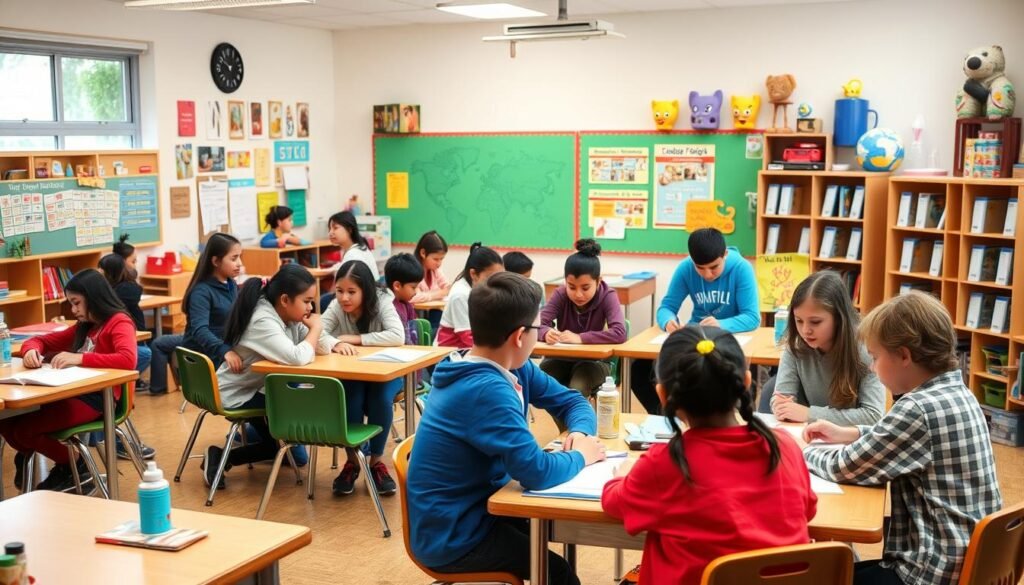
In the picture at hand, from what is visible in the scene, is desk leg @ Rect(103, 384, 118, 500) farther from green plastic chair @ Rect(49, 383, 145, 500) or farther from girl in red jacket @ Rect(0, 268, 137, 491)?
girl in red jacket @ Rect(0, 268, 137, 491)

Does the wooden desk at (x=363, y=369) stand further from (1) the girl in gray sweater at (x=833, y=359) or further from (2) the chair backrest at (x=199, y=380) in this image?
(1) the girl in gray sweater at (x=833, y=359)

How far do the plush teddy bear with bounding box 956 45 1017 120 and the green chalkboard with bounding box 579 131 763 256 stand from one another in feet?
4.90

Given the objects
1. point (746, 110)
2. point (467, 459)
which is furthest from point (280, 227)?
point (467, 459)

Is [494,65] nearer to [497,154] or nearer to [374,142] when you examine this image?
Answer: [497,154]

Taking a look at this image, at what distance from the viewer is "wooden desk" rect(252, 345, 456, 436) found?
4.50 metres

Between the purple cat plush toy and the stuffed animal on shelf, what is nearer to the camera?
the stuffed animal on shelf

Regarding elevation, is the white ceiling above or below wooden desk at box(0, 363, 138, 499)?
above

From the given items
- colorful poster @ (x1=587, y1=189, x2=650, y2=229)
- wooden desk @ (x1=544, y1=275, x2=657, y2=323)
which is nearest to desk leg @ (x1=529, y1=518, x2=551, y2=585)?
wooden desk @ (x1=544, y1=275, x2=657, y2=323)

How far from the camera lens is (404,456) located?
9.52 feet

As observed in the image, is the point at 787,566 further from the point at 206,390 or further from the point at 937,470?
the point at 206,390

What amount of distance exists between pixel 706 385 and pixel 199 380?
3.23m

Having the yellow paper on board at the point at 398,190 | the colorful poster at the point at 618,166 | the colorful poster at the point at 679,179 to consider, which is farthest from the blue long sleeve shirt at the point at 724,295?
the yellow paper on board at the point at 398,190

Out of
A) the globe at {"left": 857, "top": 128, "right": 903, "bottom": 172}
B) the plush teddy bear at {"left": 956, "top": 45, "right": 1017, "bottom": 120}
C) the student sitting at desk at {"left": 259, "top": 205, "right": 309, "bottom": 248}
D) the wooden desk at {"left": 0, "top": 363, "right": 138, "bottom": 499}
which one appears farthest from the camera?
the student sitting at desk at {"left": 259, "top": 205, "right": 309, "bottom": 248}

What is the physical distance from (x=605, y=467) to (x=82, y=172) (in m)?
5.43
